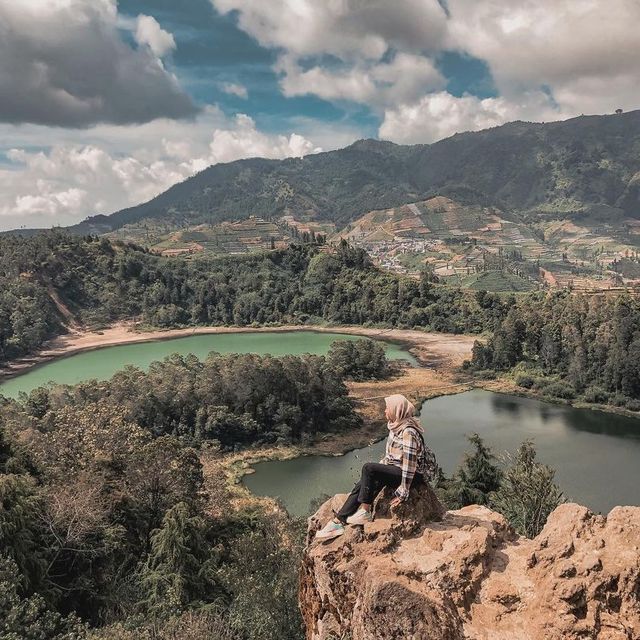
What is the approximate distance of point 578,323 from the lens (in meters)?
66.7

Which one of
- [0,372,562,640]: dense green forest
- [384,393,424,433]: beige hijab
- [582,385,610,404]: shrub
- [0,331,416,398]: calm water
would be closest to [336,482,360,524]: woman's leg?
[384,393,424,433]: beige hijab

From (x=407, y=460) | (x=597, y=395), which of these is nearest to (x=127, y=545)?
(x=407, y=460)

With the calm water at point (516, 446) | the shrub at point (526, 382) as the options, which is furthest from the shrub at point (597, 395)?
the shrub at point (526, 382)

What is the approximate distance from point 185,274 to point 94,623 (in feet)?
387

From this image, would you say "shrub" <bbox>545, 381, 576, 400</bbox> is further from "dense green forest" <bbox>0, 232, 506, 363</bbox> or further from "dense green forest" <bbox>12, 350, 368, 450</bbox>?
"dense green forest" <bbox>0, 232, 506, 363</bbox>

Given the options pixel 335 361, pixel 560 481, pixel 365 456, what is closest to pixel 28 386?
pixel 335 361

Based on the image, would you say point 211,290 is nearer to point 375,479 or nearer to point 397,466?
point 375,479

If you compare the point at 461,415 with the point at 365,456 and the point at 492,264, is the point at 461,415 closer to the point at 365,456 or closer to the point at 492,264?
the point at 365,456

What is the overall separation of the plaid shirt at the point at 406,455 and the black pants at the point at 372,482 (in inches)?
4.4

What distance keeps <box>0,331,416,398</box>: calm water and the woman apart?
212 ft

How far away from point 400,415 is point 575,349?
2404 inches

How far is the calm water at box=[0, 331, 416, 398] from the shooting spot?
228ft

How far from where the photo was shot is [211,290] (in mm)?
118312

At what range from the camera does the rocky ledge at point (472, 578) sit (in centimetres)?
561
